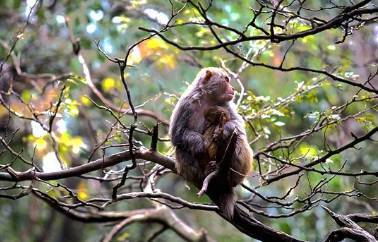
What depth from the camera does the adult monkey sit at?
162 inches

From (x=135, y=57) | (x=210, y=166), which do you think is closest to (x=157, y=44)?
(x=135, y=57)

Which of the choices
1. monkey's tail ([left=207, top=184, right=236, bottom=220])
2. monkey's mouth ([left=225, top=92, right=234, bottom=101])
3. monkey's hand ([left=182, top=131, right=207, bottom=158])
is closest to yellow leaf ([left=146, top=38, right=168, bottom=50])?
monkey's mouth ([left=225, top=92, right=234, bottom=101])

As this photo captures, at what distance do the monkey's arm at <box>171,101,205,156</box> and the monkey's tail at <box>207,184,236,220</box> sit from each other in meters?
0.38

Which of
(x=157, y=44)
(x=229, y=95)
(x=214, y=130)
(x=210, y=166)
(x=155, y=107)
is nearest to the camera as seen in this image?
(x=210, y=166)

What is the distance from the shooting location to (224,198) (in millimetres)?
3994

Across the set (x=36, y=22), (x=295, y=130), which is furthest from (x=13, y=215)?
(x=295, y=130)

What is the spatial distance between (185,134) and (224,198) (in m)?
0.73

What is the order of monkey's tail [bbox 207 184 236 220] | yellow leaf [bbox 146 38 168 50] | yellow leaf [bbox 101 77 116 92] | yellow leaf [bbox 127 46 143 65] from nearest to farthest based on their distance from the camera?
monkey's tail [bbox 207 184 236 220], yellow leaf [bbox 127 46 143 65], yellow leaf [bbox 146 38 168 50], yellow leaf [bbox 101 77 116 92]

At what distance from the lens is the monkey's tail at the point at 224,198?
382cm

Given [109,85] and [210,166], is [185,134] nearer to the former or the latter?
[210,166]

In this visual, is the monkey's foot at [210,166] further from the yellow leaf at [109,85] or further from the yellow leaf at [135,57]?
the yellow leaf at [109,85]

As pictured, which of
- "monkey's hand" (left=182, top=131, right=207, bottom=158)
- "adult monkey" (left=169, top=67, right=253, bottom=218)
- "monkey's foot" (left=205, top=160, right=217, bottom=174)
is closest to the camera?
"adult monkey" (left=169, top=67, right=253, bottom=218)

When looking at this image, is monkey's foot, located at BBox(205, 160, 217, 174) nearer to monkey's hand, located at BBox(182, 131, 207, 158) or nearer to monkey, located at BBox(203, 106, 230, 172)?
monkey, located at BBox(203, 106, 230, 172)

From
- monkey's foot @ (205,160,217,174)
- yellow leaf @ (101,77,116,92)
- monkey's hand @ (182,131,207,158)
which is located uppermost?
yellow leaf @ (101,77,116,92)
